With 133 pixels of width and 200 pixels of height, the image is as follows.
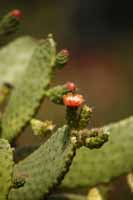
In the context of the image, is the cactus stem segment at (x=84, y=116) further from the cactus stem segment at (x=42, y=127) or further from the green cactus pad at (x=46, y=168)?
the cactus stem segment at (x=42, y=127)

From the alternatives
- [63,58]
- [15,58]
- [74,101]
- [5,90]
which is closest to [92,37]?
[15,58]

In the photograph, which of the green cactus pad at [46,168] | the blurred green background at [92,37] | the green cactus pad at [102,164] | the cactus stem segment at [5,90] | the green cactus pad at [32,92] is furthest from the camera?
the blurred green background at [92,37]

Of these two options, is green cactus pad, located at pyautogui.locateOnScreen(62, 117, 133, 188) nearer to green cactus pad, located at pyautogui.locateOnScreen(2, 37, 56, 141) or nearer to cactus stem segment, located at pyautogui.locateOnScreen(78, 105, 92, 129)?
green cactus pad, located at pyautogui.locateOnScreen(2, 37, 56, 141)

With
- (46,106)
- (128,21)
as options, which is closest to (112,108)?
(46,106)

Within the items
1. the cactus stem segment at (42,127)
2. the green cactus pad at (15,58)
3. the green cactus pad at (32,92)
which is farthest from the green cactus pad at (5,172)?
the green cactus pad at (15,58)

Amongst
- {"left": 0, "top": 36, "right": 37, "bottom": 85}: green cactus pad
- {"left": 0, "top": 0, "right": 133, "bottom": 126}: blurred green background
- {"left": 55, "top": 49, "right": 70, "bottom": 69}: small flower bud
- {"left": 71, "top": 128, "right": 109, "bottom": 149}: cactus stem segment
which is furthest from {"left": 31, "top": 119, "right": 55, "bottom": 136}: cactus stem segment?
{"left": 0, "top": 0, "right": 133, "bottom": 126}: blurred green background

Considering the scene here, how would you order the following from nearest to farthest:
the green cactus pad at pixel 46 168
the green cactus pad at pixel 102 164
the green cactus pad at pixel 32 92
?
the green cactus pad at pixel 46 168
the green cactus pad at pixel 102 164
the green cactus pad at pixel 32 92

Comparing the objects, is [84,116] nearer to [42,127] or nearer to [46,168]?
[46,168]

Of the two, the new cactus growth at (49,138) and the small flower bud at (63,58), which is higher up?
the small flower bud at (63,58)
